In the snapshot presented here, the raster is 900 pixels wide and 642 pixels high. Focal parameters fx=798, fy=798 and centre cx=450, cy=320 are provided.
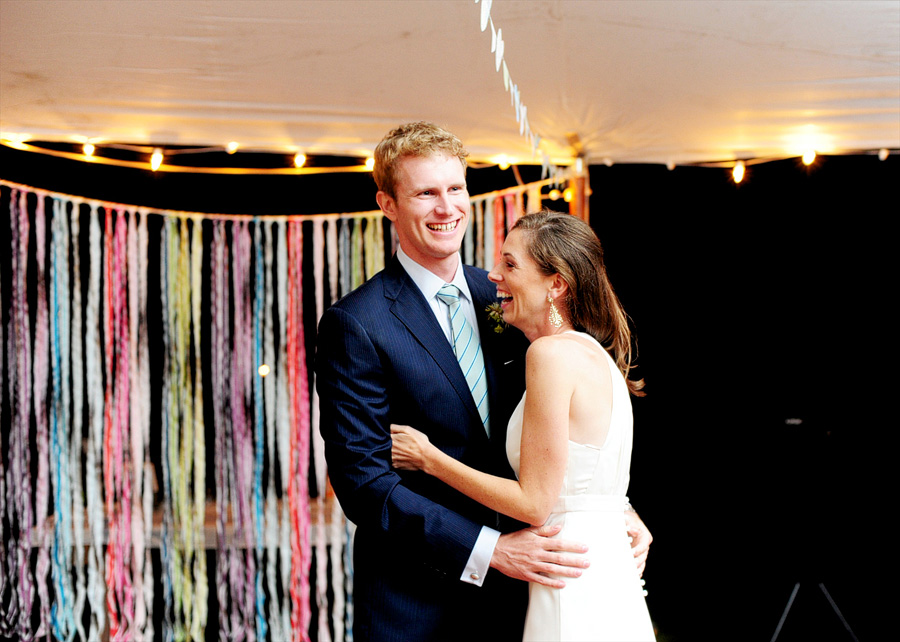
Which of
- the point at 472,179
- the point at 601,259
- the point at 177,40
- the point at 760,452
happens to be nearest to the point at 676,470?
the point at 760,452

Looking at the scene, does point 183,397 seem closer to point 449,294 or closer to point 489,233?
point 489,233

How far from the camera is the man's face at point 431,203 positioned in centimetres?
189

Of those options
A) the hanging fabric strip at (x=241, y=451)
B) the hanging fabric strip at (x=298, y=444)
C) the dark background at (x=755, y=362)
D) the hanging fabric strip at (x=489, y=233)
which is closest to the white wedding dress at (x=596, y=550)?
the hanging fabric strip at (x=489, y=233)

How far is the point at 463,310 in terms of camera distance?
205 centimetres

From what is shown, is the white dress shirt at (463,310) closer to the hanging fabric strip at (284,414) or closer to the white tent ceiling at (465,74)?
the white tent ceiling at (465,74)

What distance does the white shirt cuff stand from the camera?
175 cm

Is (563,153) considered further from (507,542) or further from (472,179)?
(507,542)

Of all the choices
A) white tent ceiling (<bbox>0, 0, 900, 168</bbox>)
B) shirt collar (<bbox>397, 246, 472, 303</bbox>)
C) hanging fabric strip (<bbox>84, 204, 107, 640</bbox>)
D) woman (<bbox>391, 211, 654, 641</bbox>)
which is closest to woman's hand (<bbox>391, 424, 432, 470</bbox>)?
woman (<bbox>391, 211, 654, 641</bbox>)

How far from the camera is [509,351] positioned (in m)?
2.07

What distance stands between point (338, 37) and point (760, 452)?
3819mm

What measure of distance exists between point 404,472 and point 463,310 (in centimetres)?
44

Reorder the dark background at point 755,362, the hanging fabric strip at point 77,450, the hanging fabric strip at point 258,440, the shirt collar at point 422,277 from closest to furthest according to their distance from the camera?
the shirt collar at point 422,277 → the hanging fabric strip at point 77,450 → the hanging fabric strip at point 258,440 → the dark background at point 755,362

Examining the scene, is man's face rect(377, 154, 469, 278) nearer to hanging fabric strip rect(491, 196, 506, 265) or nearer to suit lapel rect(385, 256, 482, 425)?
suit lapel rect(385, 256, 482, 425)

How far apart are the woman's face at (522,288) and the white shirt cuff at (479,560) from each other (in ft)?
1.63
